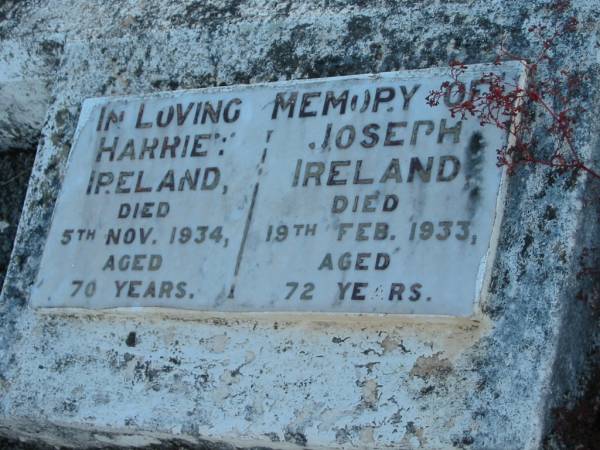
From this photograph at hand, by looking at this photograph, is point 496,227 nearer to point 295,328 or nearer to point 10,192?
Result: point 295,328

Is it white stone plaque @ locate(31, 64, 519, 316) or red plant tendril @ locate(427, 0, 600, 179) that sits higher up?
red plant tendril @ locate(427, 0, 600, 179)

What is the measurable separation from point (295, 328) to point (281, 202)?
0.33 m

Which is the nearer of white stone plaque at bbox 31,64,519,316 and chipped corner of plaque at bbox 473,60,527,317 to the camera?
chipped corner of plaque at bbox 473,60,527,317

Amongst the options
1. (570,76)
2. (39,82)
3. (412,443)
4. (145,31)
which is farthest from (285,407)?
(39,82)

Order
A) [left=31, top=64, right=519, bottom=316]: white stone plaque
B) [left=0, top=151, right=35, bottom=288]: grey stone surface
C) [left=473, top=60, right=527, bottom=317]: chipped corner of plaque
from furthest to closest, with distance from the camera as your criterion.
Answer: [left=0, top=151, right=35, bottom=288]: grey stone surface < [left=31, top=64, right=519, bottom=316]: white stone plaque < [left=473, top=60, right=527, bottom=317]: chipped corner of plaque

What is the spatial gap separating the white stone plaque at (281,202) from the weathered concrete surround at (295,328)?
3.5 inches

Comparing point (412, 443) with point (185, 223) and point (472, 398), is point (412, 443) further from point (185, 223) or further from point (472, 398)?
point (185, 223)

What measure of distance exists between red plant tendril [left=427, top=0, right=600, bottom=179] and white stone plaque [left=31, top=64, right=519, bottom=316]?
3 cm

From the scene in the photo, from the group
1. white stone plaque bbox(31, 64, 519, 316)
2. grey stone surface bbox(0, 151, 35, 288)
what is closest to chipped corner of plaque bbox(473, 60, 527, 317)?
white stone plaque bbox(31, 64, 519, 316)

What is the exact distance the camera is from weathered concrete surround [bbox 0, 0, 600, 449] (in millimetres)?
2730

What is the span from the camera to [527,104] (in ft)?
9.55

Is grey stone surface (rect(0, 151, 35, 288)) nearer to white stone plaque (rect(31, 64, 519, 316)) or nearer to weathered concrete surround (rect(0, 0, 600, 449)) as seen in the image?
weathered concrete surround (rect(0, 0, 600, 449))

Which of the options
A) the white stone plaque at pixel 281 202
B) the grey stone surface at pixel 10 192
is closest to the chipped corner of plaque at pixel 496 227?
the white stone plaque at pixel 281 202

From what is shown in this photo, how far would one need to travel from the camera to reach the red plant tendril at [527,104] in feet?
9.30
